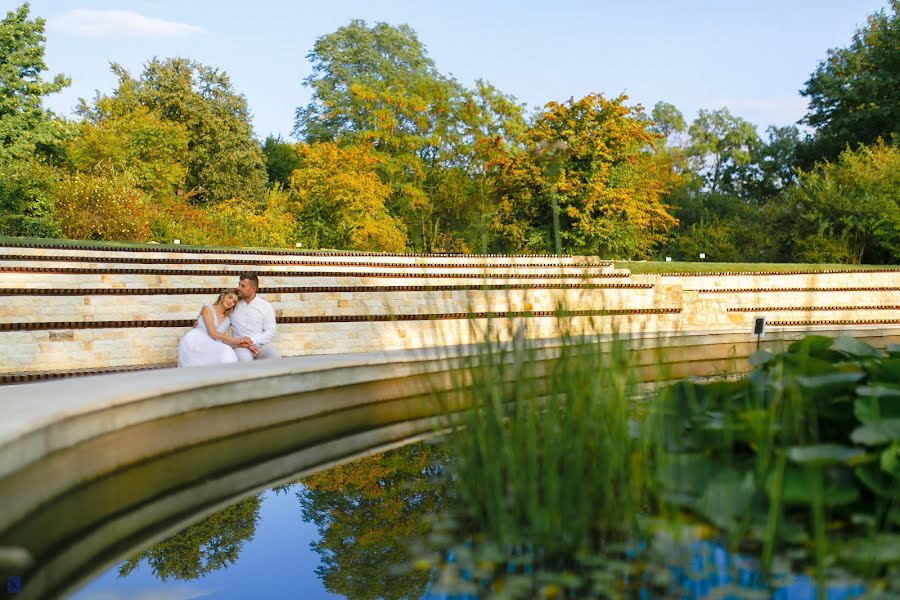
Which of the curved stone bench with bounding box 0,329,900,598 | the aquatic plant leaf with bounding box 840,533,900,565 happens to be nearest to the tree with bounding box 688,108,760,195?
the curved stone bench with bounding box 0,329,900,598

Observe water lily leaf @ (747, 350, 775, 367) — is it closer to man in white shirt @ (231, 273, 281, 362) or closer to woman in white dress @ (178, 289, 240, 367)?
woman in white dress @ (178, 289, 240, 367)

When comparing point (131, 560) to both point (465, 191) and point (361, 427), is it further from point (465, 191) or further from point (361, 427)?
point (465, 191)

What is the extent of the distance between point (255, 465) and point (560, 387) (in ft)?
6.31

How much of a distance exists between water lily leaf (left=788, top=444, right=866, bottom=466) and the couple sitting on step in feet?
18.0

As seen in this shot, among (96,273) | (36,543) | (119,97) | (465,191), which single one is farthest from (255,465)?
(119,97)

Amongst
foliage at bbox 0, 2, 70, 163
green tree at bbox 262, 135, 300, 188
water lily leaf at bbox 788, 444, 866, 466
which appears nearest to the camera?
water lily leaf at bbox 788, 444, 866, 466

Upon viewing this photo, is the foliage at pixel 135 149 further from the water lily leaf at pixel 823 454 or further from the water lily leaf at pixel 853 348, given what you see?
the water lily leaf at pixel 823 454

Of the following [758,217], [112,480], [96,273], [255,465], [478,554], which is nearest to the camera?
[478,554]

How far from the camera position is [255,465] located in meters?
4.38

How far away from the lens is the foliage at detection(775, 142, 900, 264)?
20.8 meters

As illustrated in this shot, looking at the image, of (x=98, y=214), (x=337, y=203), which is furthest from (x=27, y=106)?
(x=337, y=203)

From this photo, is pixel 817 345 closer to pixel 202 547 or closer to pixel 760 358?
pixel 760 358

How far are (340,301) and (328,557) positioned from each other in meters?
7.17

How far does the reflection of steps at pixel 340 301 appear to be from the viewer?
7887mm
